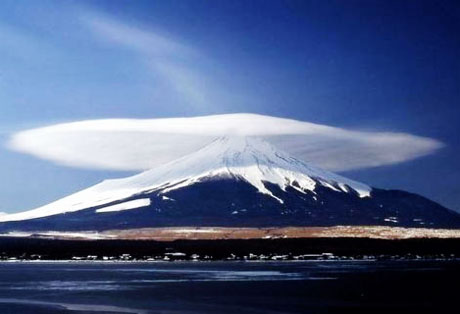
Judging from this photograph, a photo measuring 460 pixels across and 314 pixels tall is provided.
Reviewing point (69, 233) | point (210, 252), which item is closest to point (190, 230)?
point (69, 233)

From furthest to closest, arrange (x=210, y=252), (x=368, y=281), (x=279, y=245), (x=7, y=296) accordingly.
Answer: (x=279, y=245)
(x=210, y=252)
(x=368, y=281)
(x=7, y=296)

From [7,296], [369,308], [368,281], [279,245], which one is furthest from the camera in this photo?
[279,245]

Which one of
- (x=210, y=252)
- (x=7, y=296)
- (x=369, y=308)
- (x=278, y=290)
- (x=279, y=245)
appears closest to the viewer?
(x=369, y=308)

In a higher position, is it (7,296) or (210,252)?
(210,252)

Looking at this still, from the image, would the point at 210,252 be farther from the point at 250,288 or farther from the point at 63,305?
the point at 63,305

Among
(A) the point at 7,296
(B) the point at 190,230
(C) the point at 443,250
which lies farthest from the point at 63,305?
(B) the point at 190,230

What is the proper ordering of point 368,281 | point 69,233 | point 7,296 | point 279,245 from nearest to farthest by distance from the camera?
point 7,296
point 368,281
point 279,245
point 69,233

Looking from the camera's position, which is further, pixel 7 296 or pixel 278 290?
pixel 278 290

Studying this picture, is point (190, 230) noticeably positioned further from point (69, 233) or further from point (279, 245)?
point (279, 245)

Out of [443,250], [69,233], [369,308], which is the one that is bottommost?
[369,308]
